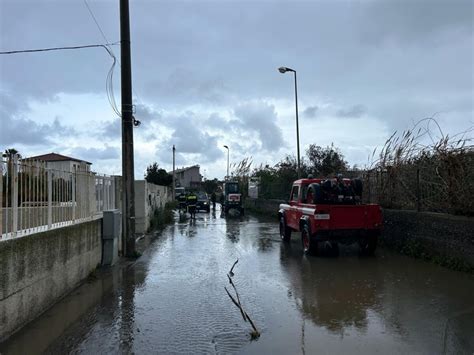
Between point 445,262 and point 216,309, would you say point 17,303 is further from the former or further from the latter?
point 445,262

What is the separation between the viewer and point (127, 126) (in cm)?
1244

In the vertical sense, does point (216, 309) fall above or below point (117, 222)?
below

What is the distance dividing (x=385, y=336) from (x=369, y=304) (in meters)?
1.66

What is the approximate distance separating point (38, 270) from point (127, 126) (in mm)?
6245

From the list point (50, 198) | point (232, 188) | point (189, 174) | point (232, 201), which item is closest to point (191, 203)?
point (232, 201)

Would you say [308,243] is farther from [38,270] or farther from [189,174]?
[189,174]

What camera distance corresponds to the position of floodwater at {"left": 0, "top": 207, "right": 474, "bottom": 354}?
18.3 ft

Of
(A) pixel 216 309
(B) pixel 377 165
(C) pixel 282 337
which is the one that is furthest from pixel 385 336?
(B) pixel 377 165

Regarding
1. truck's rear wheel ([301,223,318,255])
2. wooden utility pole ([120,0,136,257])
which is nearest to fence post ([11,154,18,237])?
wooden utility pole ([120,0,136,257])

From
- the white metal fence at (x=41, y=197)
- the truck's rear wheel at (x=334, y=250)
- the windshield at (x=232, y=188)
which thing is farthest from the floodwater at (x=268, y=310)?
the windshield at (x=232, y=188)

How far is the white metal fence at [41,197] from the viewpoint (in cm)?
617

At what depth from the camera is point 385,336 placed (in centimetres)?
582

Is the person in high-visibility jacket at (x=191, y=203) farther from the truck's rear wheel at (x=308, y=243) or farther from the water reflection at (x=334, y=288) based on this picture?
the water reflection at (x=334, y=288)

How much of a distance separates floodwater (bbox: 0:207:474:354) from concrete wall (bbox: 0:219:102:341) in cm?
24
